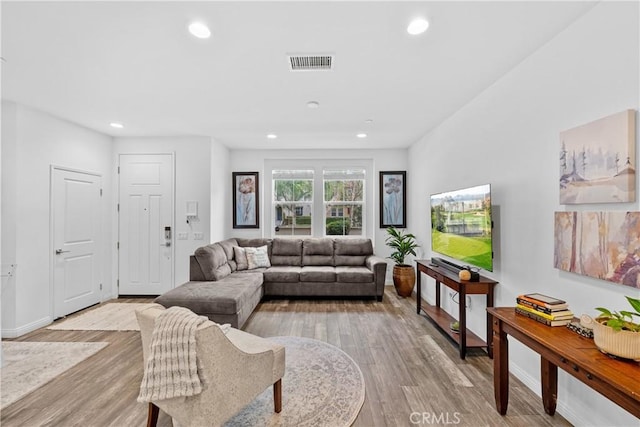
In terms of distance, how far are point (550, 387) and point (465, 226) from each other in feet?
4.89

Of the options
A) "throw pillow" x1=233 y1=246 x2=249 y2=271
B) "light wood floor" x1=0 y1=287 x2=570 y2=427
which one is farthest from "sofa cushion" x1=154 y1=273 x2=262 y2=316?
"throw pillow" x1=233 y1=246 x2=249 y2=271

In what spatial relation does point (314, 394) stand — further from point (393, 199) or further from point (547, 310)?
point (393, 199)

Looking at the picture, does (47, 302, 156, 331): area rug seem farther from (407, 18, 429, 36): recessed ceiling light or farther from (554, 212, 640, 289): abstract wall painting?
(554, 212, 640, 289): abstract wall painting

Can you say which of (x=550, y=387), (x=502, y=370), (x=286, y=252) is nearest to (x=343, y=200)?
(x=286, y=252)

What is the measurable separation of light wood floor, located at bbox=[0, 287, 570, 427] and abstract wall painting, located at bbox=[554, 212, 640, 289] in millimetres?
1076

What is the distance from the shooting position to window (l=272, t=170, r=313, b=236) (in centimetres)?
567

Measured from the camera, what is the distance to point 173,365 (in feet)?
4.82

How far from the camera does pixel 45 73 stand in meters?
2.54

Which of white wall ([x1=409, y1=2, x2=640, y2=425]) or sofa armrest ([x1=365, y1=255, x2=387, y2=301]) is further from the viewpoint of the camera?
sofa armrest ([x1=365, y1=255, x2=387, y2=301])

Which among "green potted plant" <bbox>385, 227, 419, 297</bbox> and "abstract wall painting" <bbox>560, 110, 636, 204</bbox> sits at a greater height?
"abstract wall painting" <bbox>560, 110, 636, 204</bbox>

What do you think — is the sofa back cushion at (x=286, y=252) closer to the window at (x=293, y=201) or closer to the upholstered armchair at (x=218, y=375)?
the window at (x=293, y=201)

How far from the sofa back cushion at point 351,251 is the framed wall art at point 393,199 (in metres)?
0.61

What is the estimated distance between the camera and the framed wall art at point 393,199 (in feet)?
18.0

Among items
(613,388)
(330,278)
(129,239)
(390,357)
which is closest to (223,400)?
(390,357)
